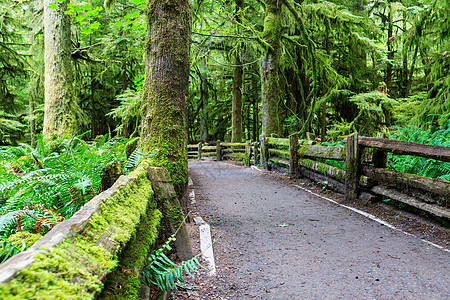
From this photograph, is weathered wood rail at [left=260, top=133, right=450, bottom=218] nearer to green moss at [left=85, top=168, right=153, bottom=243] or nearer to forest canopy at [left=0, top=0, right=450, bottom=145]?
forest canopy at [left=0, top=0, right=450, bottom=145]

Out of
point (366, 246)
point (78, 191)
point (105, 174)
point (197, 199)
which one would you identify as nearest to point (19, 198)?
point (78, 191)

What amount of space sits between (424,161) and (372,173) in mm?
972

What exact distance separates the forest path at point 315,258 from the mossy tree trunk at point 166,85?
1.43m

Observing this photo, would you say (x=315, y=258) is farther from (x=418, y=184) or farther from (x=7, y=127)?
(x=7, y=127)

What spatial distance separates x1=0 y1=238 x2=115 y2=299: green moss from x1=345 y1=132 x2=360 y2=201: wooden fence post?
19.6 ft

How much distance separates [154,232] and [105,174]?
758 millimetres

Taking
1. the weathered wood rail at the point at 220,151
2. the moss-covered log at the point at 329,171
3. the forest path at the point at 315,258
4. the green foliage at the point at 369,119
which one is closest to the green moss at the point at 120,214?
the forest path at the point at 315,258

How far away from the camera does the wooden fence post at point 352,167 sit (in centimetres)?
652

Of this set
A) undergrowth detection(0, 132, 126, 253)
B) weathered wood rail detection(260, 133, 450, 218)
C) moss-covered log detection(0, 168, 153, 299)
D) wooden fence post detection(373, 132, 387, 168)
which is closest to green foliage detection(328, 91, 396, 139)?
weathered wood rail detection(260, 133, 450, 218)

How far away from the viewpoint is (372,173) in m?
6.18

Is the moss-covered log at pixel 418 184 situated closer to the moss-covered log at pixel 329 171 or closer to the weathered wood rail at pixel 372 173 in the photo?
the weathered wood rail at pixel 372 173

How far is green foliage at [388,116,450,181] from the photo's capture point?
566 centimetres

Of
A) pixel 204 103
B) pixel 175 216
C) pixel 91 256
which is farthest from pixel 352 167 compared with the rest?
pixel 204 103

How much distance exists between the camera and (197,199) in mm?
7281
